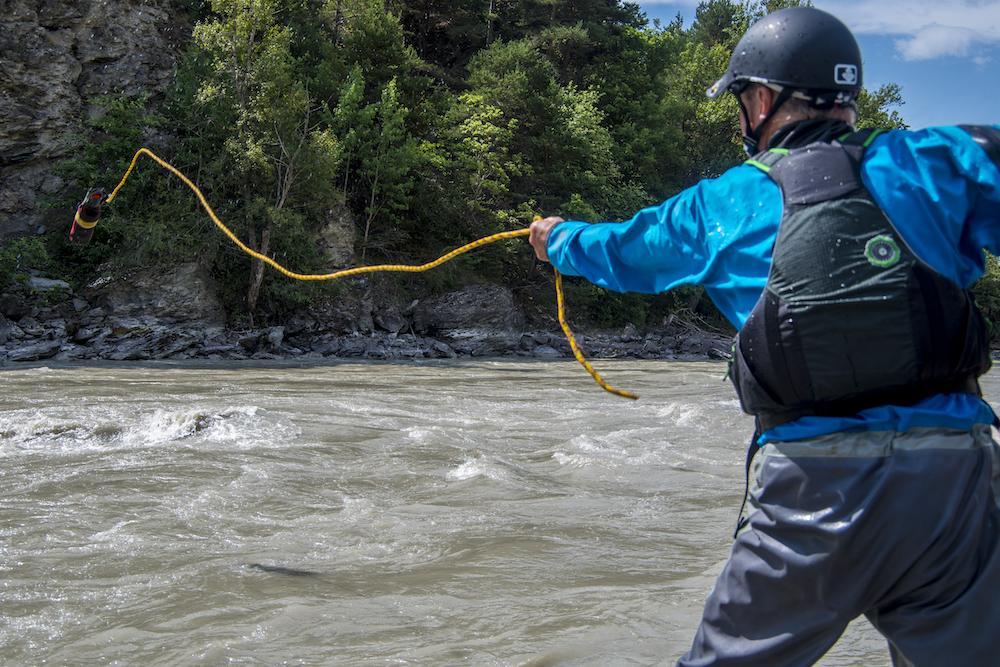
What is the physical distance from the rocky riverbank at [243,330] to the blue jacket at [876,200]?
16.8 m

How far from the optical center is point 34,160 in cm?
2103

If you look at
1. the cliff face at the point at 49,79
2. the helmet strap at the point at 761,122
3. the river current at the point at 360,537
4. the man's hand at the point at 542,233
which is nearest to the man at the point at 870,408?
the helmet strap at the point at 761,122

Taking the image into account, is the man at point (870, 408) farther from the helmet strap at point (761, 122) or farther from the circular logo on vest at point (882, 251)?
the helmet strap at point (761, 122)

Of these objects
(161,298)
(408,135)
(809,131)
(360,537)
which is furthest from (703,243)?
(408,135)

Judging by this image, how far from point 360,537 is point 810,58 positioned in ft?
10.9

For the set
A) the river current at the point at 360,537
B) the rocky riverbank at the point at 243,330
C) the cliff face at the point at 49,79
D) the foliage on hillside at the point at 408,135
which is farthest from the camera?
the cliff face at the point at 49,79

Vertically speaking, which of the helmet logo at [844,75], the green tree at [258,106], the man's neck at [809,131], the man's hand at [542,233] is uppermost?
the green tree at [258,106]

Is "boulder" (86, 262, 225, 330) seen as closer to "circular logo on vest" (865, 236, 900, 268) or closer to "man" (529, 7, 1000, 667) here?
"man" (529, 7, 1000, 667)

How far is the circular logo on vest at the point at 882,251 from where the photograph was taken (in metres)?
1.49

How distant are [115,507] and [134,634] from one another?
194cm

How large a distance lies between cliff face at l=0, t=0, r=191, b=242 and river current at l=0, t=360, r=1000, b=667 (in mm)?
14600

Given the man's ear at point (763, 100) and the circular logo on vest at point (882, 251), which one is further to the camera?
the man's ear at point (763, 100)

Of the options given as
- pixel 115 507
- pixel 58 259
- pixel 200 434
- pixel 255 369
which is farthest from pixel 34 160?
pixel 115 507

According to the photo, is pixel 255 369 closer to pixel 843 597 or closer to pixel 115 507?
pixel 115 507
